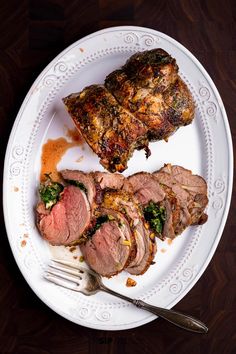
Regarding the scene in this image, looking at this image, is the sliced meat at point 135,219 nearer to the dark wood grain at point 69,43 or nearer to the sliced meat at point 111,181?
the sliced meat at point 111,181

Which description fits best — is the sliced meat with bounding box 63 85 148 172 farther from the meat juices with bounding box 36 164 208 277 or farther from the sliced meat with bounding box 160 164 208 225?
the sliced meat with bounding box 160 164 208 225

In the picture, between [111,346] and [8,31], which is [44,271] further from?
[8,31]

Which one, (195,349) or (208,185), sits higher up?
(208,185)

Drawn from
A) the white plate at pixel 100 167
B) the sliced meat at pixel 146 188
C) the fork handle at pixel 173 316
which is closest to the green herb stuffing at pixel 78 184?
the white plate at pixel 100 167

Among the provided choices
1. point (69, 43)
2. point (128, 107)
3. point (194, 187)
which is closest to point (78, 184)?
point (128, 107)

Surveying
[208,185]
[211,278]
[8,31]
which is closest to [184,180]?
[208,185]

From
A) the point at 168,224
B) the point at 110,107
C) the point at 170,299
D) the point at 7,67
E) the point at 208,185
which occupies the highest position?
the point at 7,67

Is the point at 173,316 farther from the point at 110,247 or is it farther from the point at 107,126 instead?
the point at 107,126

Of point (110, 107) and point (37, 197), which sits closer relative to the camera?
point (110, 107)
